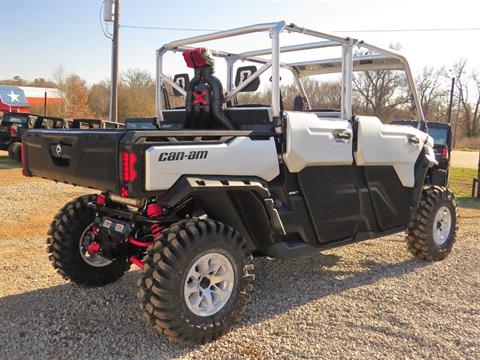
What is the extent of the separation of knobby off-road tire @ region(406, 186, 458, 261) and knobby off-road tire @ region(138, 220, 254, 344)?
9.16 feet

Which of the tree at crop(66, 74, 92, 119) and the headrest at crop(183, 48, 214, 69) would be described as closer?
the headrest at crop(183, 48, 214, 69)

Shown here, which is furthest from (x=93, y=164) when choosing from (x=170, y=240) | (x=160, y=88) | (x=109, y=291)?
(x=160, y=88)

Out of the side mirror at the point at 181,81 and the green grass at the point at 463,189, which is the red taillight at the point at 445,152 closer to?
the green grass at the point at 463,189

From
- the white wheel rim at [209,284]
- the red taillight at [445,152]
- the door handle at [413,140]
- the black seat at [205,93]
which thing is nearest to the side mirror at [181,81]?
the black seat at [205,93]

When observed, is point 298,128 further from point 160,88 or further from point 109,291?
point 109,291

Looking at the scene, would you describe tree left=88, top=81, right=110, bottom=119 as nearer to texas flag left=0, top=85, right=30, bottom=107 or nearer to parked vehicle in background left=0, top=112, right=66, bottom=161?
texas flag left=0, top=85, right=30, bottom=107

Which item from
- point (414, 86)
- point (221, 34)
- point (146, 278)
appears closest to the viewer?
point (146, 278)

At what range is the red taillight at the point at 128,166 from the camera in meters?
3.32

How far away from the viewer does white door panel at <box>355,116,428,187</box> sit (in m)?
4.89

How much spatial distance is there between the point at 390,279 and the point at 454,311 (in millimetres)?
917

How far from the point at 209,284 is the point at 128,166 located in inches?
41.9

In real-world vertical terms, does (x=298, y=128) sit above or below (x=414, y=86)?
below

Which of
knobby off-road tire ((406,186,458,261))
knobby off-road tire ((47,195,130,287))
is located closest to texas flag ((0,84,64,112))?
knobby off-road tire ((47,195,130,287))

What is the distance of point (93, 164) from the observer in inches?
142
